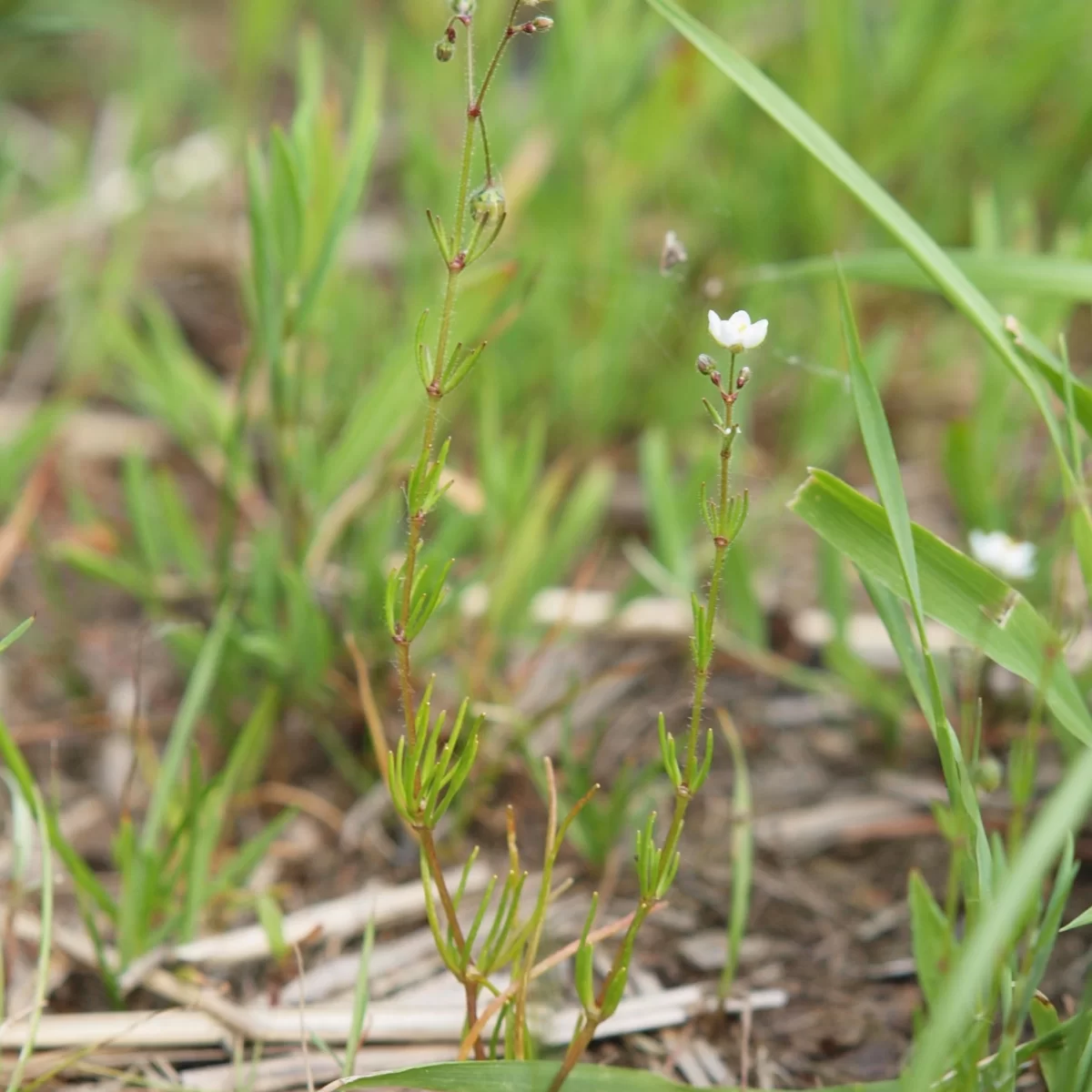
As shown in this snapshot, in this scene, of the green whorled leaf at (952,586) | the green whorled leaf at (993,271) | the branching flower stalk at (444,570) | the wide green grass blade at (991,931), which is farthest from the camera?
the green whorled leaf at (993,271)

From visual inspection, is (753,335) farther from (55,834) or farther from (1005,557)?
(55,834)

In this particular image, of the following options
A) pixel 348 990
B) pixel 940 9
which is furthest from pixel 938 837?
pixel 940 9

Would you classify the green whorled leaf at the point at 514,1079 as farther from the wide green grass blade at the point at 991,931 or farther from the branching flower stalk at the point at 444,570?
the wide green grass blade at the point at 991,931

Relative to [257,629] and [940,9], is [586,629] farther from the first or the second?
[940,9]

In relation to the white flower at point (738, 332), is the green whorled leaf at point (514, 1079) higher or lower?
lower

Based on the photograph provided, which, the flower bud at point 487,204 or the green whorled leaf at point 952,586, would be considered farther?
the green whorled leaf at point 952,586

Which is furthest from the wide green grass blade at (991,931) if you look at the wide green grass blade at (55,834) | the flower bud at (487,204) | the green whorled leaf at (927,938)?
the wide green grass blade at (55,834)

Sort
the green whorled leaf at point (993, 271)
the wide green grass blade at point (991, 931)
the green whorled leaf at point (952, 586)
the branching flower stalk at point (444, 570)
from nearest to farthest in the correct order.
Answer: the wide green grass blade at point (991, 931), the branching flower stalk at point (444, 570), the green whorled leaf at point (952, 586), the green whorled leaf at point (993, 271)
